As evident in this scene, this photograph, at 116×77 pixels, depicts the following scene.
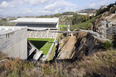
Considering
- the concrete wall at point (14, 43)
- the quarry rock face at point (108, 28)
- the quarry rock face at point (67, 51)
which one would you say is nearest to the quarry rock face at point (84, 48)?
the quarry rock face at point (67, 51)

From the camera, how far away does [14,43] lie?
837 cm

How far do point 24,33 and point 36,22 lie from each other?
898 inches

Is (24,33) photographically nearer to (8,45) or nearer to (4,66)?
(8,45)

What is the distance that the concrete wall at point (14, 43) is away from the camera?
7141mm

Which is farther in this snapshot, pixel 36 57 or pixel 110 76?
pixel 36 57

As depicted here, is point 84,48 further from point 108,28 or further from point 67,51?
point 108,28

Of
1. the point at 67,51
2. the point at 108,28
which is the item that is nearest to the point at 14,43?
the point at 67,51

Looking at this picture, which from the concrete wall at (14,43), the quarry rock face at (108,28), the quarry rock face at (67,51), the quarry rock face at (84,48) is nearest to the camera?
the quarry rock face at (84,48)

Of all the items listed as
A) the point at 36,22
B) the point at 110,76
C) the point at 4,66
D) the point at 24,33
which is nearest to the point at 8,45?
the point at 24,33

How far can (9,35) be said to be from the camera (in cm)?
763

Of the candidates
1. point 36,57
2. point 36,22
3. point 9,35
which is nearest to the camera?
point 9,35

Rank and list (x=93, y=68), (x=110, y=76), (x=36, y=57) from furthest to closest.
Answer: (x=36, y=57) → (x=93, y=68) → (x=110, y=76)

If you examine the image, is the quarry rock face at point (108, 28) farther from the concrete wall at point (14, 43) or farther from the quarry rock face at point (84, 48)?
the concrete wall at point (14, 43)

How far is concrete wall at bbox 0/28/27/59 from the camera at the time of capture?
7.14 m
